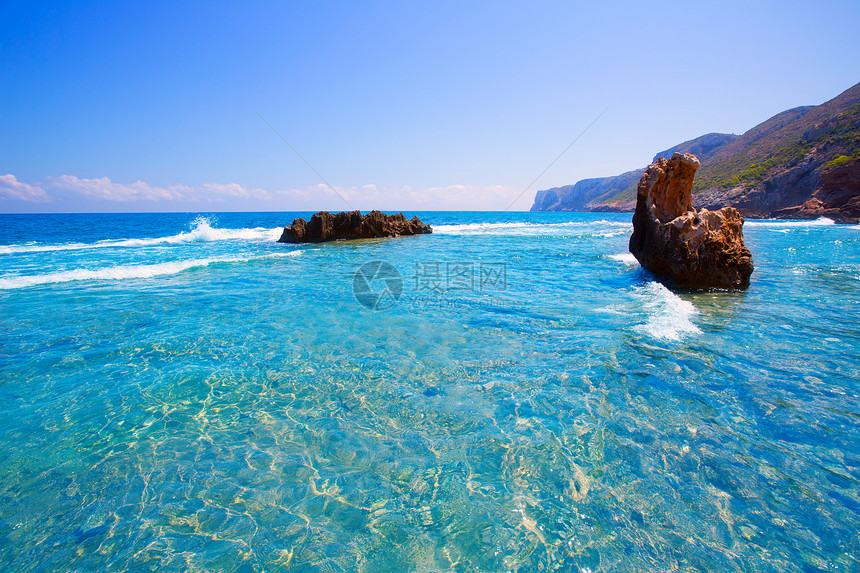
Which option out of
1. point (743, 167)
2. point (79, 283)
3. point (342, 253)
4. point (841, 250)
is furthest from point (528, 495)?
point (743, 167)

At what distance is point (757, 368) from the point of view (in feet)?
18.1

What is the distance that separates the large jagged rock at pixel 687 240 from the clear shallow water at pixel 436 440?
202cm

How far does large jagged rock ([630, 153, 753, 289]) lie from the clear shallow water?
2.02 meters

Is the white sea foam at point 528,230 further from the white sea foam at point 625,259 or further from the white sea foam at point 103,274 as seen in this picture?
the white sea foam at point 103,274

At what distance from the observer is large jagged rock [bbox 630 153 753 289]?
1091 cm

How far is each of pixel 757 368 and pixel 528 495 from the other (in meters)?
4.62

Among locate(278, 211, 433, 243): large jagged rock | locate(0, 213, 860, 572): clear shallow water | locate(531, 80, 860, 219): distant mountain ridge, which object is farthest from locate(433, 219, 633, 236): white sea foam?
locate(0, 213, 860, 572): clear shallow water

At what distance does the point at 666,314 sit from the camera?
8.34 metres

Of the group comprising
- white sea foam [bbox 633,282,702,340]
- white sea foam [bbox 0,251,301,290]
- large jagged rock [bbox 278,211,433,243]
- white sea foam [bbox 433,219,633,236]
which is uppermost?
large jagged rock [bbox 278,211,433,243]

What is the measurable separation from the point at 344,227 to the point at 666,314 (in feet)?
92.8

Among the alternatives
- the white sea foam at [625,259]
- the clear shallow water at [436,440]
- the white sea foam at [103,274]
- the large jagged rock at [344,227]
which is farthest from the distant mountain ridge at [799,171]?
the white sea foam at [103,274]

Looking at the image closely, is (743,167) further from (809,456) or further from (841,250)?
(809,456)

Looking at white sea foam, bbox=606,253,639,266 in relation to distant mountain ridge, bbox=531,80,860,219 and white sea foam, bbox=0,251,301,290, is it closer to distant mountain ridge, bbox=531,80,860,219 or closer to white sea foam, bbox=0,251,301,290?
white sea foam, bbox=0,251,301,290

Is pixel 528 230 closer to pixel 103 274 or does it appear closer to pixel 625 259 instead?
pixel 625 259
